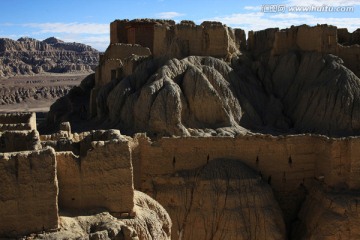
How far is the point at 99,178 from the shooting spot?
12.1 m

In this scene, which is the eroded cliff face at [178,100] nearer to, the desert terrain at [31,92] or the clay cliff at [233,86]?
the clay cliff at [233,86]

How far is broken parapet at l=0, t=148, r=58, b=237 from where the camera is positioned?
1045 centimetres

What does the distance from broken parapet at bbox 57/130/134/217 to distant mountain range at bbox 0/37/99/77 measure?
398ft

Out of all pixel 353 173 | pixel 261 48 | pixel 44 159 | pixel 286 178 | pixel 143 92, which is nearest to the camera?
pixel 44 159

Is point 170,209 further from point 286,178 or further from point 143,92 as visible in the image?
point 143,92

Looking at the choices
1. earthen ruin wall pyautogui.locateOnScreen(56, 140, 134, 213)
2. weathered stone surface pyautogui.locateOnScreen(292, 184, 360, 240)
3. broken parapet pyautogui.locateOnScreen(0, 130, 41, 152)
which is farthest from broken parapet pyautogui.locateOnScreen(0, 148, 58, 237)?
weathered stone surface pyautogui.locateOnScreen(292, 184, 360, 240)

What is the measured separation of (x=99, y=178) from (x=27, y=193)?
185 cm

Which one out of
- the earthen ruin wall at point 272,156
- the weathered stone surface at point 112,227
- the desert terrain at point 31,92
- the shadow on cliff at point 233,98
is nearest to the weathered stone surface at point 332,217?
the earthen ruin wall at point 272,156

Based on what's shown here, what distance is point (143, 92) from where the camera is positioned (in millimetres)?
28172

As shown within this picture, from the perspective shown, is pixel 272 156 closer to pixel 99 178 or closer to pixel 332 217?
pixel 332 217

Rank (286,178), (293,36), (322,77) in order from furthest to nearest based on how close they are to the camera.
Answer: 1. (293,36)
2. (322,77)
3. (286,178)

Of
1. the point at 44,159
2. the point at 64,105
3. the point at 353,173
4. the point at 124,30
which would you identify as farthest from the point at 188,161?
the point at 124,30

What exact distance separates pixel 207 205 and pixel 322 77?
13.0 meters

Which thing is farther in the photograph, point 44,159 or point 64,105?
point 64,105
